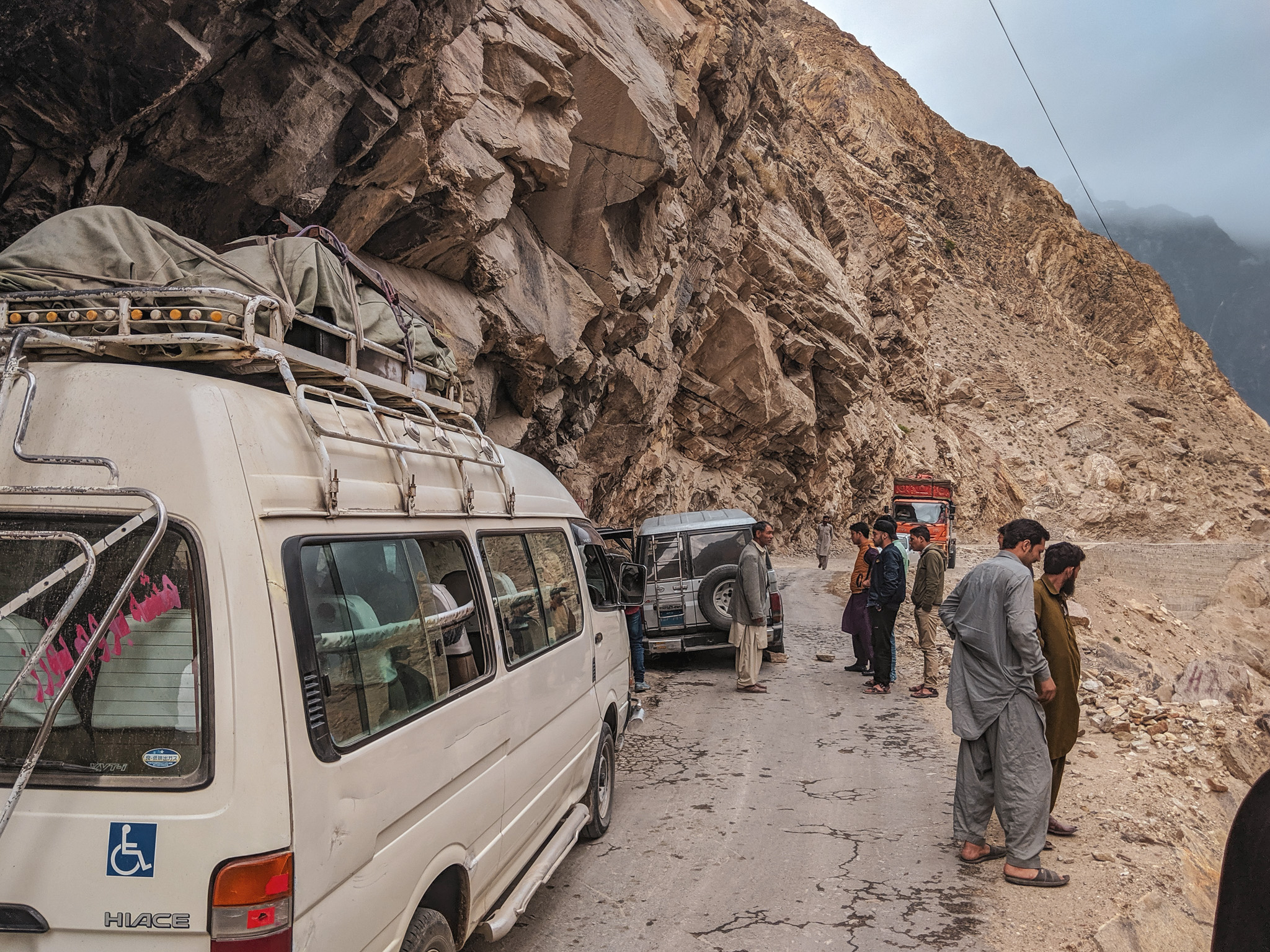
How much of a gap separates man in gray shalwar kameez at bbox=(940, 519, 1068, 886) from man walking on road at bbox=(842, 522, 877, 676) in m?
4.76

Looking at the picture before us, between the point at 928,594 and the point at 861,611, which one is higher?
the point at 928,594

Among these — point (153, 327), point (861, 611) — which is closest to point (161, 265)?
point (153, 327)

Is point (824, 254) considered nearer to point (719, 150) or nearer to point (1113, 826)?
point (719, 150)

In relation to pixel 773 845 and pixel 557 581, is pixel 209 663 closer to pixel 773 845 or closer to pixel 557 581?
pixel 557 581

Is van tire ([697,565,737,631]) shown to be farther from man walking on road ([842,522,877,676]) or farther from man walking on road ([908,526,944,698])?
man walking on road ([908,526,944,698])

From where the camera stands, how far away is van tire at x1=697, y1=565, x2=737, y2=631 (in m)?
9.70

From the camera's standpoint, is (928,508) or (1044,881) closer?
(1044,881)

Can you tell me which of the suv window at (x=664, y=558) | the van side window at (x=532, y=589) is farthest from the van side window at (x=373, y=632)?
the suv window at (x=664, y=558)

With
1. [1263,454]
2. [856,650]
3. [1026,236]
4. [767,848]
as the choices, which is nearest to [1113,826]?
[767,848]

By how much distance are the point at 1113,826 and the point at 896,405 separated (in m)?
37.2

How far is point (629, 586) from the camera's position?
20.1 feet

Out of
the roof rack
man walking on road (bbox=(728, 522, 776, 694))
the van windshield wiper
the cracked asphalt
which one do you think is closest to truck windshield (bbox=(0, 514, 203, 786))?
the van windshield wiper

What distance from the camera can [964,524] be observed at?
1542 inches

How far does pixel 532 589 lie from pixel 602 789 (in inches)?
74.8
